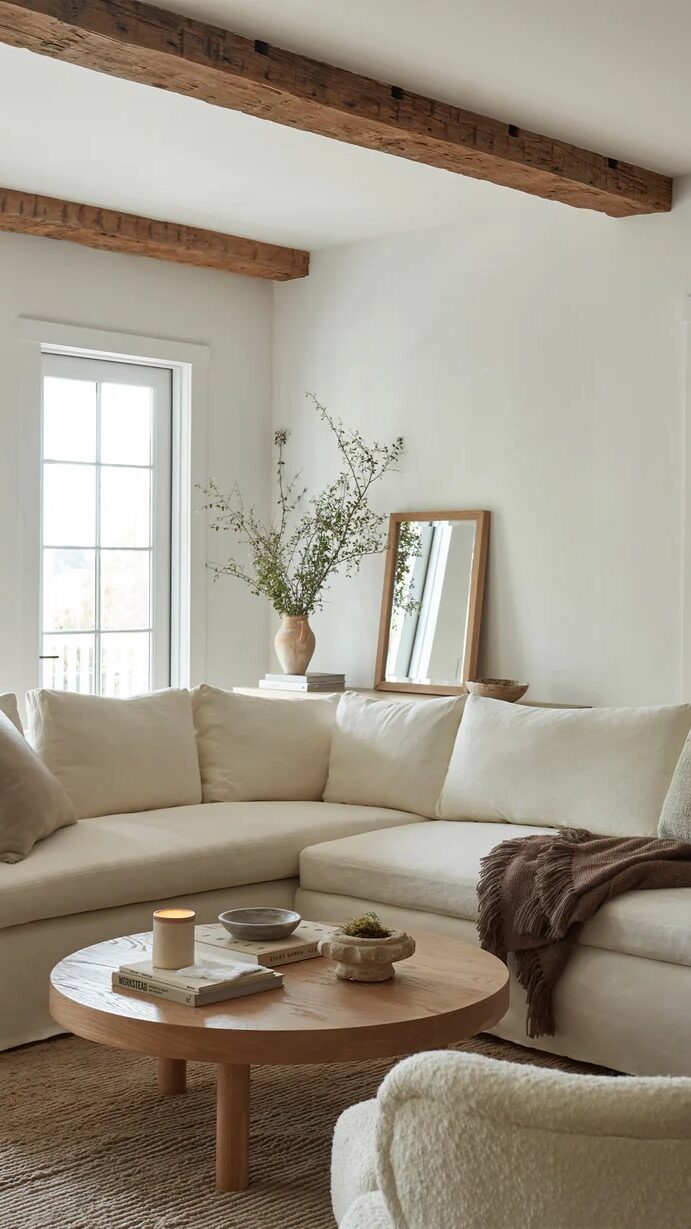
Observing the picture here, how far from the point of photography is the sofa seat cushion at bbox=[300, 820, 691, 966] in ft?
10.3

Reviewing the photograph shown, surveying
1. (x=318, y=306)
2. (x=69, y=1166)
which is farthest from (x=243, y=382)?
(x=69, y=1166)

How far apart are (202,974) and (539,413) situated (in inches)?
125

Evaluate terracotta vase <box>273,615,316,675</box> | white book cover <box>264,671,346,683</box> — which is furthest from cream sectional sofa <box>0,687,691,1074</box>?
terracotta vase <box>273,615,316,675</box>

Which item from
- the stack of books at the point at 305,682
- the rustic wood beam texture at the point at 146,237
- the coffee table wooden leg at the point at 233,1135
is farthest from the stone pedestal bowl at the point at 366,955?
the rustic wood beam texture at the point at 146,237

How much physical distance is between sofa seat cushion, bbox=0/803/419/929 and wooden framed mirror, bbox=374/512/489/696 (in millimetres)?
1163

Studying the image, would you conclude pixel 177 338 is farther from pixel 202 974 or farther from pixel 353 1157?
pixel 353 1157

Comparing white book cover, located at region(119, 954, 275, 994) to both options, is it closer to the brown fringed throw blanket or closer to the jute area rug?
the jute area rug

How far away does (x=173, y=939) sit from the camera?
2.74 metres

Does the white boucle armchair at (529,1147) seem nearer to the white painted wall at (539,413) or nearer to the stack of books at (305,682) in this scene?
the white painted wall at (539,413)

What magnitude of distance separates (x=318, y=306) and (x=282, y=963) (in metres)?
3.98

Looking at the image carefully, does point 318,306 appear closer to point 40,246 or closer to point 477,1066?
point 40,246

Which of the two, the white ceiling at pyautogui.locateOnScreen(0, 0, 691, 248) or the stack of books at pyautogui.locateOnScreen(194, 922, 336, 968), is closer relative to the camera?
the stack of books at pyautogui.locateOnScreen(194, 922, 336, 968)

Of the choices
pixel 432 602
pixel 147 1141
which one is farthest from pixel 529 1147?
pixel 432 602

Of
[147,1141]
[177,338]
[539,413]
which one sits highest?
[177,338]
